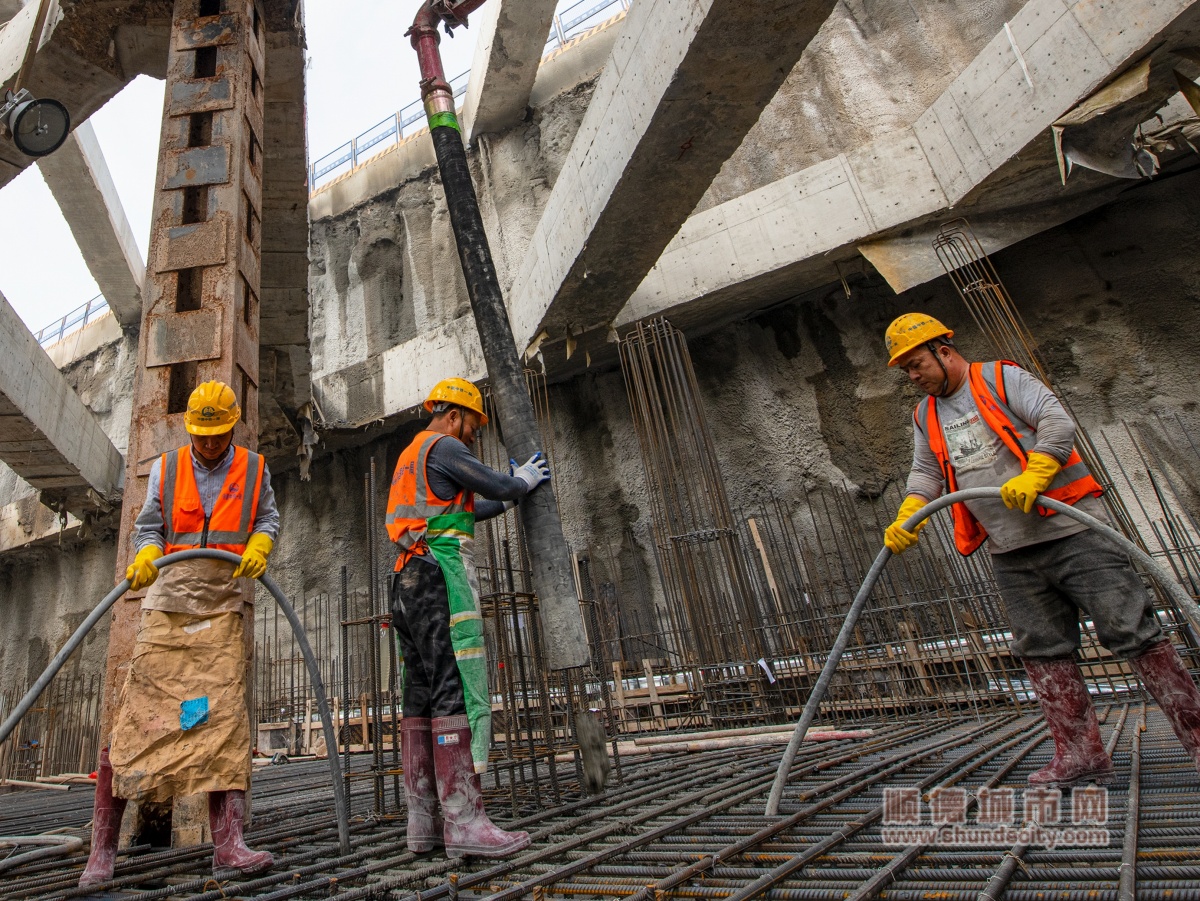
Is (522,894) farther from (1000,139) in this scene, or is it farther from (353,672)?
(353,672)

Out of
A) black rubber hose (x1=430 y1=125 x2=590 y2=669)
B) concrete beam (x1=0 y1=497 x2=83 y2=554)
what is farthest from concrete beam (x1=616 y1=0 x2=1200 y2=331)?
concrete beam (x1=0 y1=497 x2=83 y2=554)

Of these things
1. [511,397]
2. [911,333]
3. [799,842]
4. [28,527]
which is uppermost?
[28,527]

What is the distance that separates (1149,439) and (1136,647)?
336 inches

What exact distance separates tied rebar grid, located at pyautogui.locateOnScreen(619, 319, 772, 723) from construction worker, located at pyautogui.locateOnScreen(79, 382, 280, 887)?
14.7 ft

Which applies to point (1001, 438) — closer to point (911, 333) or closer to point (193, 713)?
point (911, 333)

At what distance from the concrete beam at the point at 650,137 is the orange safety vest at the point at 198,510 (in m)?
4.49

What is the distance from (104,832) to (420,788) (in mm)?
1172

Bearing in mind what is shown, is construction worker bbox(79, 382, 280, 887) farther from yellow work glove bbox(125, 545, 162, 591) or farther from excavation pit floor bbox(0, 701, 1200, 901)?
excavation pit floor bbox(0, 701, 1200, 901)

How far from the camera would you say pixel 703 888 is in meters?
1.70

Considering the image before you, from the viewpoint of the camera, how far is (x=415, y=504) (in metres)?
2.79

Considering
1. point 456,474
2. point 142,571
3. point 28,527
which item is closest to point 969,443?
point 456,474

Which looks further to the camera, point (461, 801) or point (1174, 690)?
point (461, 801)

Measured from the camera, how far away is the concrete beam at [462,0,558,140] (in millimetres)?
10383

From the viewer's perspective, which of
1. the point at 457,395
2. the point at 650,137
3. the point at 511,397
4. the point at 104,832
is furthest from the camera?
the point at 650,137
